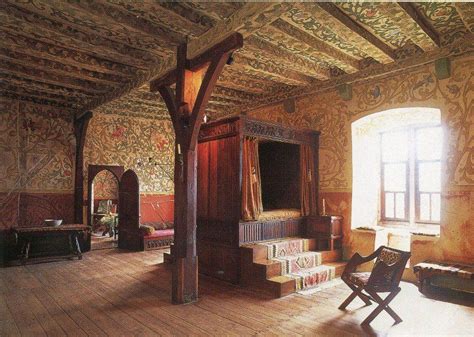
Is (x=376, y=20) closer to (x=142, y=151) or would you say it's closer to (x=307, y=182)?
(x=307, y=182)

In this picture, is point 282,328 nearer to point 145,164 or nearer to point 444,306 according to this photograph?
point 444,306

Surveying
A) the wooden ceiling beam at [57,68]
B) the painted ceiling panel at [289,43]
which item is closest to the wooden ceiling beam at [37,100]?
the wooden ceiling beam at [57,68]

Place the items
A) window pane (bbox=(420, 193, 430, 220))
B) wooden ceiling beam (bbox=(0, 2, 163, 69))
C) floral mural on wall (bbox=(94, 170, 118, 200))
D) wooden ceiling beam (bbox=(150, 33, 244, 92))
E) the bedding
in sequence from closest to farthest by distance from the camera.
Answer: wooden ceiling beam (bbox=(150, 33, 244, 92)), wooden ceiling beam (bbox=(0, 2, 163, 69)), the bedding, window pane (bbox=(420, 193, 430, 220)), floral mural on wall (bbox=(94, 170, 118, 200))

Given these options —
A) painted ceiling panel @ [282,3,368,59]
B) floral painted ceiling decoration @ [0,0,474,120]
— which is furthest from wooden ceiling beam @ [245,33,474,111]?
painted ceiling panel @ [282,3,368,59]

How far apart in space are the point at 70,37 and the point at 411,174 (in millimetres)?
5978

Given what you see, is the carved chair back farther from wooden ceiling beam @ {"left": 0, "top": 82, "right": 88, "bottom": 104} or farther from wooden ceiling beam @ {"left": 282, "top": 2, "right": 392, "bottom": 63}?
wooden ceiling beam @ {"left": 0, "top": 82, "right": 88, "bottom": 104}

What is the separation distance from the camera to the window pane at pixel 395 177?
20.2ft

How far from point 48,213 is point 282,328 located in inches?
261

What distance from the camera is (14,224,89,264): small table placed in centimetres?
637

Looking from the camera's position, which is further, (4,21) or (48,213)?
(48,213)

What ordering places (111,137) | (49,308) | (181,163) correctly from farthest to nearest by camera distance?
(111,137) < (181,163) < (49,308)

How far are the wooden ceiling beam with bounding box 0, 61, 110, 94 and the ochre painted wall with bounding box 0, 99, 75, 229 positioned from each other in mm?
1749

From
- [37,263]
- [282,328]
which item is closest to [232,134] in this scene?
[282,328]

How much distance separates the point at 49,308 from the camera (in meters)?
3.88
